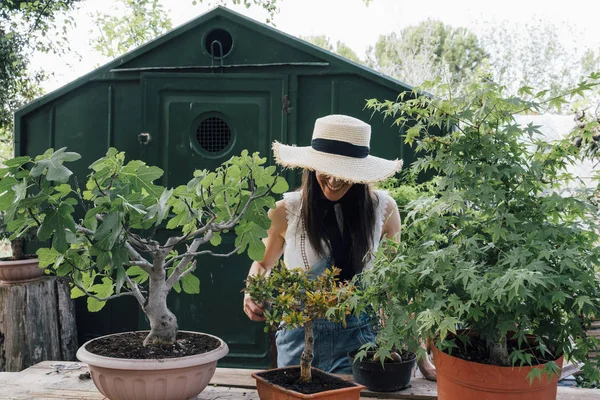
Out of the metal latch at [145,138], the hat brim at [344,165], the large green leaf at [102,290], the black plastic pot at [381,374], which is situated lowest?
the black plastic pot at [381,374]

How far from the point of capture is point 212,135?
4613 millimetres

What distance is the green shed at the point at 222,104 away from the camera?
4480mm

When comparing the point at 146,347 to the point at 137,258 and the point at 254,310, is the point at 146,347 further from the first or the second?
the point at 254,310

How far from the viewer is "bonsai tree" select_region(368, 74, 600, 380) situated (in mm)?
1248

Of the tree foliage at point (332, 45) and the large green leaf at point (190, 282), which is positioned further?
the tree foliage at point (332, 45)

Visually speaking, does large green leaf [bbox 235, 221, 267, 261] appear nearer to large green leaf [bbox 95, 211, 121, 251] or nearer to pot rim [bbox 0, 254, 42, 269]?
large green leaf [bbox 95, 211, 121, 251]

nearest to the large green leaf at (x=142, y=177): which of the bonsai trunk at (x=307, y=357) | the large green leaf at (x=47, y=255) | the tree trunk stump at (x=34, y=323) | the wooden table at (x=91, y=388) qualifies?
the large green leaf at (x=47, y=255)

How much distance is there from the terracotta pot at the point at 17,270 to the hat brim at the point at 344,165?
2.99 meters

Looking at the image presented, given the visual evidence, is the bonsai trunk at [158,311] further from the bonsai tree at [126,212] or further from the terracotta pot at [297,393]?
the terracotta pot at [297,393]

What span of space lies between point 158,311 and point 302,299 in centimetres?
42

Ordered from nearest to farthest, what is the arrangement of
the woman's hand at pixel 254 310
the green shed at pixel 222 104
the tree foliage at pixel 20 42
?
the woman's hand at pixel 254 310, the green shed at pixel 222 104, the tree foliage at pixel 20 42

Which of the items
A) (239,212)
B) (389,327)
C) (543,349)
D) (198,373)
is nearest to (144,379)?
(198,373)

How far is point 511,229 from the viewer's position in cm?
135

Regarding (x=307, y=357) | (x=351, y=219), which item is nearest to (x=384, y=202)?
(x=351, y=219)
